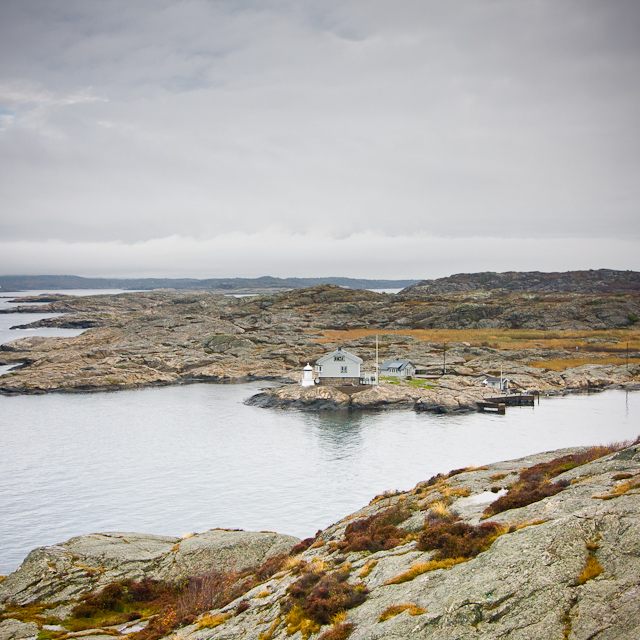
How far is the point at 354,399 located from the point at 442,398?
42.6ft

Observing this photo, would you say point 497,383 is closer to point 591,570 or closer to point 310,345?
point 310,345

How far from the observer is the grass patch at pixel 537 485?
47.8ft

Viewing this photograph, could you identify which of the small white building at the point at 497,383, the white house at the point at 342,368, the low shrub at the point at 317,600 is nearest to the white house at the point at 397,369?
the white house at the point at 342,368

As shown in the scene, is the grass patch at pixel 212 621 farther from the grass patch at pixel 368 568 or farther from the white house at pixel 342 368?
the white house at pixel 342 368

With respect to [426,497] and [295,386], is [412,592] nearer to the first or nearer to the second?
[426,497]

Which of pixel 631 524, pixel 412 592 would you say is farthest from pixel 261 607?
pixel 631 524

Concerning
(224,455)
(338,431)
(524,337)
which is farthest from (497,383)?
(524,337)

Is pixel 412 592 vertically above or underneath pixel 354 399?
above

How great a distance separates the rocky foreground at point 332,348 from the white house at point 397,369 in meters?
5.72

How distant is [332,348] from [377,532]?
9401 centimetres

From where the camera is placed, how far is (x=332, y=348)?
364 feet

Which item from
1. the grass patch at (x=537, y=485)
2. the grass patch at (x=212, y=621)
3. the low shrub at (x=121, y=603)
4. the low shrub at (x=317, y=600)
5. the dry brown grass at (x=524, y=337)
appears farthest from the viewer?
the dry brown grass at (x=524, y=337)

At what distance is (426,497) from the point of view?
64.7 ft

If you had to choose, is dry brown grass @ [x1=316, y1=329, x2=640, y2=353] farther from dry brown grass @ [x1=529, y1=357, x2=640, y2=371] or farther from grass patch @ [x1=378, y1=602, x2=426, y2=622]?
grass patch @ [x1=378, y1=602, x2=426, y2=622]
